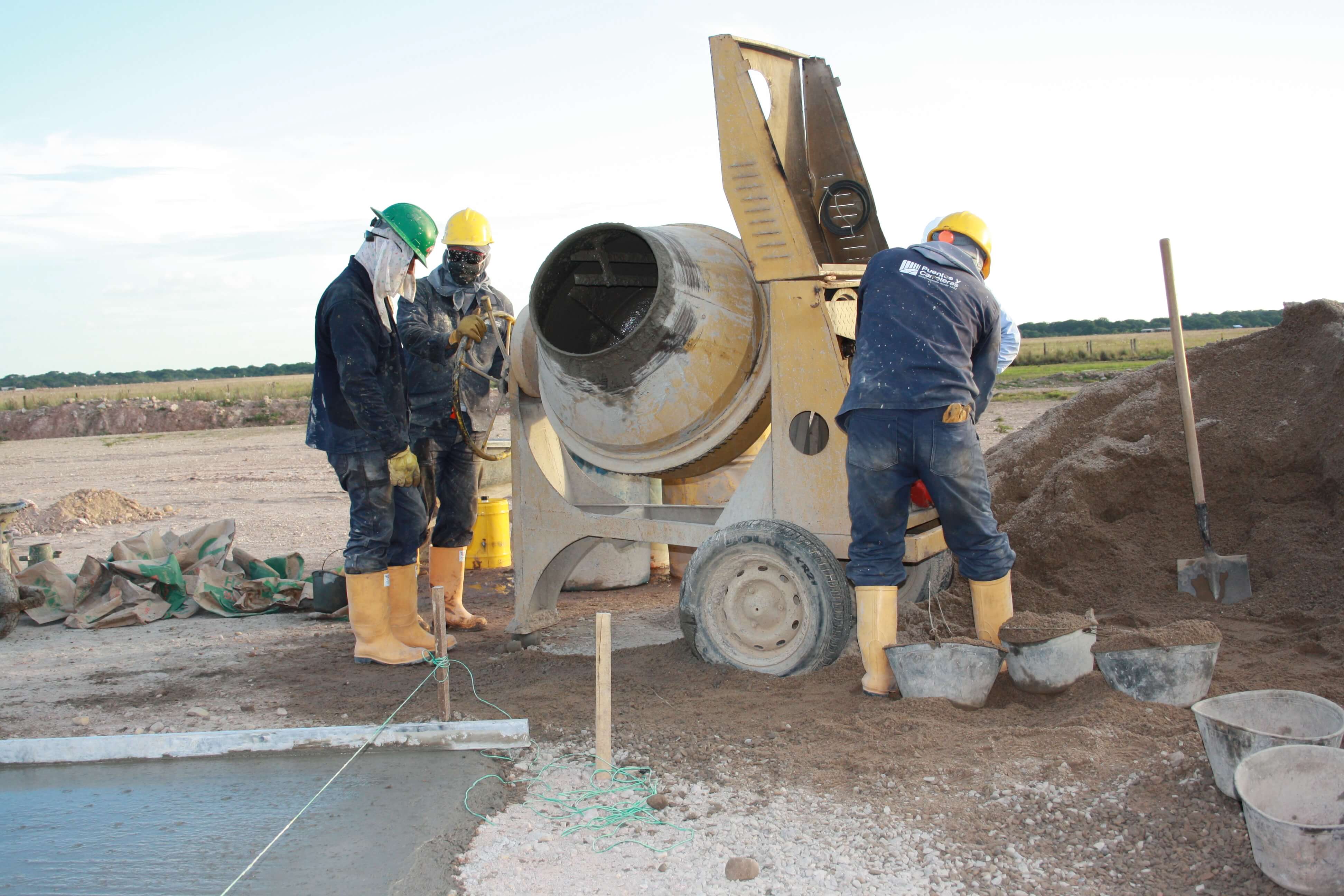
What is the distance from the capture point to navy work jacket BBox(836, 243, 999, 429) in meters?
3.38

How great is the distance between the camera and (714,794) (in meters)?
2.89

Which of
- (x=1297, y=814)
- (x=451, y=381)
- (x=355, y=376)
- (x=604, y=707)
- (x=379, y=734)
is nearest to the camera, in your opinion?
(x=1297, y=814)

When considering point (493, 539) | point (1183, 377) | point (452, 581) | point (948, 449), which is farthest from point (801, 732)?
point (493, 539)

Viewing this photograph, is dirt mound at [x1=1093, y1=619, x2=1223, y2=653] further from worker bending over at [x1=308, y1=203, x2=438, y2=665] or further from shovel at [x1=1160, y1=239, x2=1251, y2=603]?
worker bending over at [x1=308, y1=203, x2=438, y2=665]

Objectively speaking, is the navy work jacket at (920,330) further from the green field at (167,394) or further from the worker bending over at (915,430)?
the green field at (167,394)

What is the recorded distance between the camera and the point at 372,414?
441 cm

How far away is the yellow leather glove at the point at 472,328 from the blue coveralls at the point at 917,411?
203cm

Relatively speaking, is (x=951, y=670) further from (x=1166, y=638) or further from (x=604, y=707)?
(x=604, y=707)

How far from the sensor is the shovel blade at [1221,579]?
4.38 metres

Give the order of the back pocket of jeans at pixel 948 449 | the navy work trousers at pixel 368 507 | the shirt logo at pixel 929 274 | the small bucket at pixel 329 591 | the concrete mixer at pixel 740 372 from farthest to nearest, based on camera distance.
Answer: the small bucket at pixel 329 591, the navy work trousers at pixel 368 507, the concrete mixer at pixel 740 372, the shirt logo at pixel 929 274, the back pocket of jeans at pixel 948 449

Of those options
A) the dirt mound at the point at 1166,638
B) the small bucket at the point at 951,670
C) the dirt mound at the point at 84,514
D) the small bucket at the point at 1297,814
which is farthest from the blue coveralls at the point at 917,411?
the dirt mound at the point at 84,514

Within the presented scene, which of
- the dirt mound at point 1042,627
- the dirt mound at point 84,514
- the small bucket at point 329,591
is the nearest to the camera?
the dirt mound at point 1042,627

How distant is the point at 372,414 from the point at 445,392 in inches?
31.2

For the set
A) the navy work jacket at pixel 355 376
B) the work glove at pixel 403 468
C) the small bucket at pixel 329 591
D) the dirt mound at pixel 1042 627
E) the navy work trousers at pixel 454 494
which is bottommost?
the small bucket at pixel 329 591
